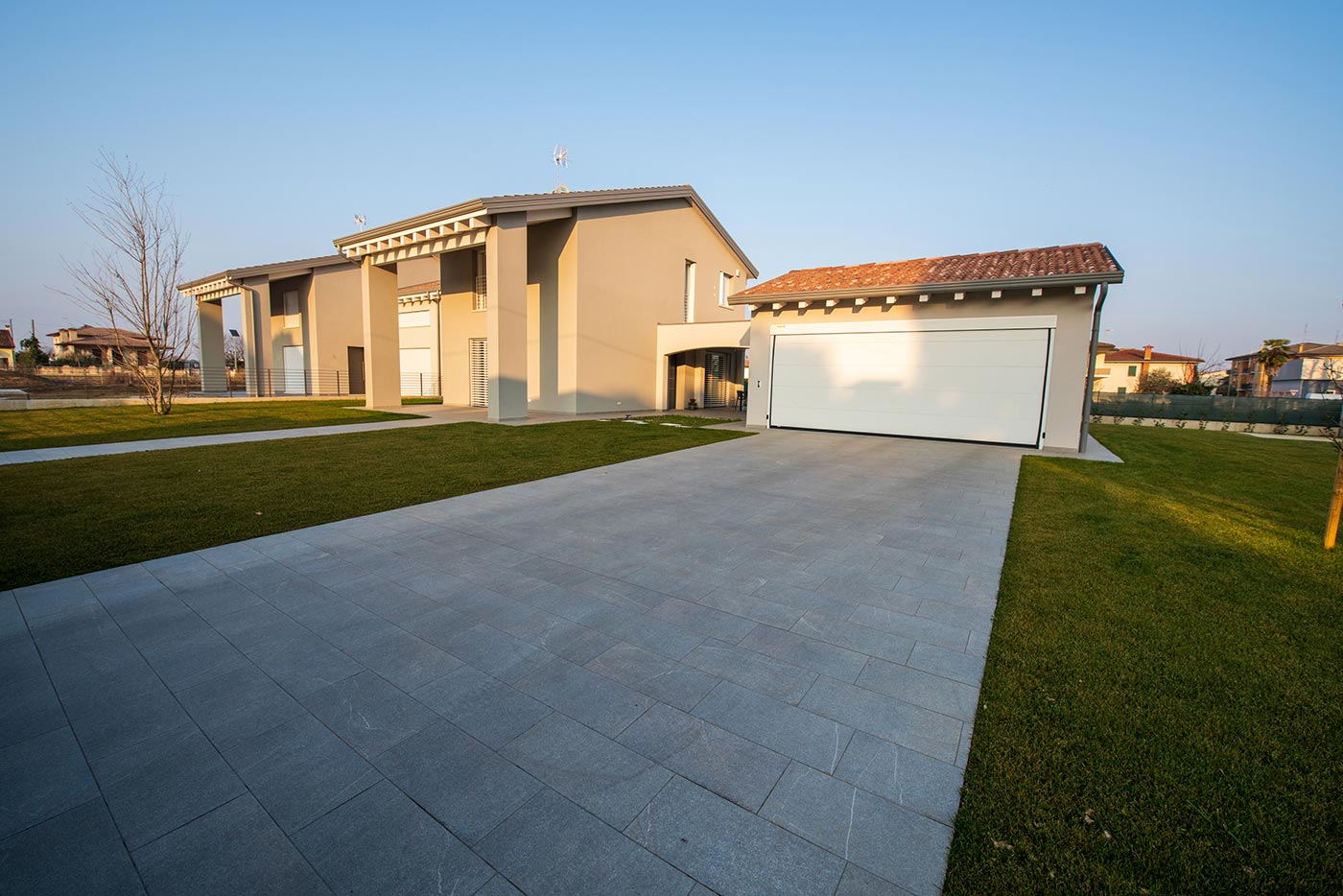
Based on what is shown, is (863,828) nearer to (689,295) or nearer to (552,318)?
(552,318)

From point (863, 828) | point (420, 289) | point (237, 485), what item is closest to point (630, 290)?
point (420, 289)

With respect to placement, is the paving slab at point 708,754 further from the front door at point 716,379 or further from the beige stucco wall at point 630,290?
the front door at point 716,379

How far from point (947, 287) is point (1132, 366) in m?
48.6

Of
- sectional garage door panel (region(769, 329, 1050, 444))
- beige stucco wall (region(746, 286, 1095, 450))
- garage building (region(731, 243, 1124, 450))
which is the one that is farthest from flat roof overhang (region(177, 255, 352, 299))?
beige stucco wall (region(746, 286, 1095, 450))

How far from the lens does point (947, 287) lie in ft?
37.5

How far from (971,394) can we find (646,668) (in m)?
11.5

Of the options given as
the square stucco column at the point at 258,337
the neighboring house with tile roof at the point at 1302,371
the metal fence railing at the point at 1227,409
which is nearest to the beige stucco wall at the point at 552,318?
the square stucco column at the point at 258,337

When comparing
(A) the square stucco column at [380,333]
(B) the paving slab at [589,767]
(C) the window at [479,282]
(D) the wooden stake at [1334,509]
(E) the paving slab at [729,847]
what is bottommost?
(B) the paving slab at [589,767]

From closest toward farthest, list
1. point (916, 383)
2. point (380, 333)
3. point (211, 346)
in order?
point (916, 383) → point (380, 333) → point (211, 346)

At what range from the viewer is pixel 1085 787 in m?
2.07

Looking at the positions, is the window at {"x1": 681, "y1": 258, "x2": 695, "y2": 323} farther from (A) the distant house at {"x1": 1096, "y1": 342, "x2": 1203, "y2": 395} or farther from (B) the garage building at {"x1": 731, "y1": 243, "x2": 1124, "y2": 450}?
(A) the distant house at {"x1": 1096, "y1": 342, "x2": 1203, "y2": 395}

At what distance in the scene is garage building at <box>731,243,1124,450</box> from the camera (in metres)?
11.0

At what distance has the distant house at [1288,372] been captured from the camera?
3784cm

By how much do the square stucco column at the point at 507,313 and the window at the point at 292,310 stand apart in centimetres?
1702
